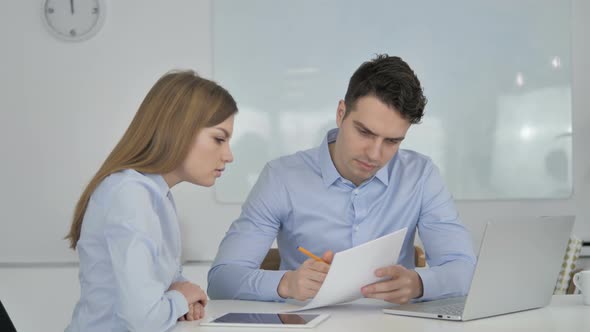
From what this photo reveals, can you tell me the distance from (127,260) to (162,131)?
1.15 feet

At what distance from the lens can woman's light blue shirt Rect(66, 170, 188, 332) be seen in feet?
5.05

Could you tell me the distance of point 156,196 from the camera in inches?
67.4

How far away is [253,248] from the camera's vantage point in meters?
2.24

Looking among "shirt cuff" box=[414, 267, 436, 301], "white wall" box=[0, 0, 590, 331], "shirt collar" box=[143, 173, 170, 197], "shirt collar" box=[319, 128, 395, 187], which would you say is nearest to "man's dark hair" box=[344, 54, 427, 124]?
"shirt collar" box=[319, 128, 395, 187]

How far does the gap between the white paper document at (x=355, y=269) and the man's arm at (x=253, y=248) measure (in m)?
0.21

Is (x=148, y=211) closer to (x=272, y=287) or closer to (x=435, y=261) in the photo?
(x=272, y=287)

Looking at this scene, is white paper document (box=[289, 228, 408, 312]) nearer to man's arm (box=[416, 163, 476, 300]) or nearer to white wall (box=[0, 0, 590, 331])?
man's arm (box=[416, 163, 476, 300])

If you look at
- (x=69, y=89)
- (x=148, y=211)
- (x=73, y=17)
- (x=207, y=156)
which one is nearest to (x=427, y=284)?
(x=207, y=156)

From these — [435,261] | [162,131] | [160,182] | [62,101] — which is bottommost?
[435,261]

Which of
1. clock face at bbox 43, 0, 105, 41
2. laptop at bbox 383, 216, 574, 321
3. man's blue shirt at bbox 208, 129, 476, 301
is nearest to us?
laptop at bbox 383, 216, 574, 321

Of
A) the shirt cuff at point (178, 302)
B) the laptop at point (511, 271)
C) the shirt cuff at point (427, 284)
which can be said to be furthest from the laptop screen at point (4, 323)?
the shirt cuff at point (427, 284)

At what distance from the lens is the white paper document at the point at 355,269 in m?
1.65

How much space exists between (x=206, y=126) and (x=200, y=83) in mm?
106

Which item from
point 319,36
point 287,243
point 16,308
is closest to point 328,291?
point 287,243
